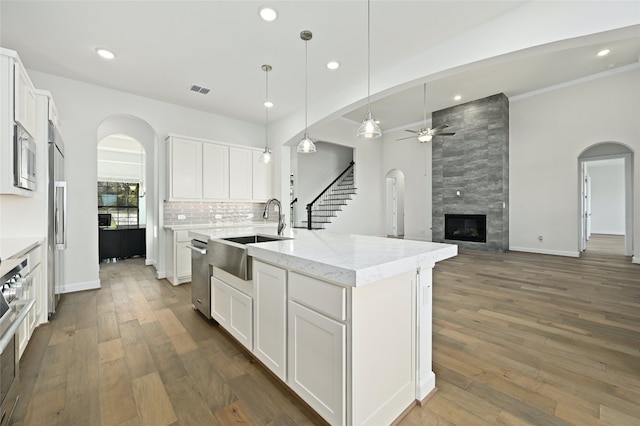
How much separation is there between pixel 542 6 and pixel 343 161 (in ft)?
25.0

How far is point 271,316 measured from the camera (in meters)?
1.85

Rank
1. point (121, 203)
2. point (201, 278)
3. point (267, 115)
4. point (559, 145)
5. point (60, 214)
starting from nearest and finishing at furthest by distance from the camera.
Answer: point (201, 278) < point (60, 214) < point (267, 115) < point (559, 145) < point (121, 203)

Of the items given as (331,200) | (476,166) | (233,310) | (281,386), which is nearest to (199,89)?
(233,310)

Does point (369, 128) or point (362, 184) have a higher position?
point (362, 184)

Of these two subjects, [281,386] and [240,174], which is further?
[240,174]

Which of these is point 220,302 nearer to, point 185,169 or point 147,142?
point 185,169

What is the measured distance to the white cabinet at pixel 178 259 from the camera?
4.47 metres

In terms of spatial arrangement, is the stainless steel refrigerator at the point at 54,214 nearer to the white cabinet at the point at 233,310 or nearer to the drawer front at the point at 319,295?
the white cabinet at the point at 233,310

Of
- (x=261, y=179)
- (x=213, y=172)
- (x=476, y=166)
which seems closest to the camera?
(x=213, y=172)

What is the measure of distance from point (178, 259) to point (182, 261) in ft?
0.25

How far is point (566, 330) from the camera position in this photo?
264 centimetres

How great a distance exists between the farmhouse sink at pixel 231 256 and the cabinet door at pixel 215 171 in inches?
105

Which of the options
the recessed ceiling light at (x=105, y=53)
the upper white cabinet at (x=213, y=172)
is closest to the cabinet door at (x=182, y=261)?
the upper white cabinet at (x=213, y=172)

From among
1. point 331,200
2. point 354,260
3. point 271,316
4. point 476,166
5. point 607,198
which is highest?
point 476,166
